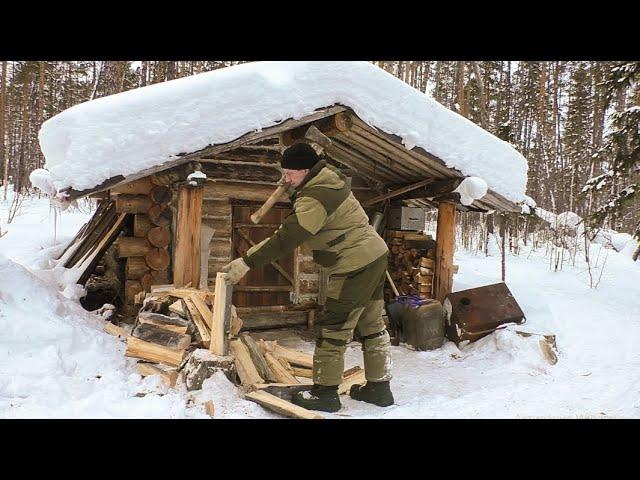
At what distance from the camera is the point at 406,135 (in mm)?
5957

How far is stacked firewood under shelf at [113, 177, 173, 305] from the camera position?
20.6ft

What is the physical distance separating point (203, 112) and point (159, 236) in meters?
2.06

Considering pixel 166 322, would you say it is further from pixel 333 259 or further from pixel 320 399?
pixel 333 259

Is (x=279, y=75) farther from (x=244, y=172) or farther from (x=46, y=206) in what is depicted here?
(x=46, y=206)

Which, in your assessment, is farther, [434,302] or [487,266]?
[487,266]

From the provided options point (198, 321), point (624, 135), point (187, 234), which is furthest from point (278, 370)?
point (624, 135)

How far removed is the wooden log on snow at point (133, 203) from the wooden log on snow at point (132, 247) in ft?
1.36

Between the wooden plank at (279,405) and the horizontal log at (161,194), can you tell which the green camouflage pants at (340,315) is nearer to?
the wooden plank at (279,405)

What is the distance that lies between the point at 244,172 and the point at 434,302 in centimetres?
339

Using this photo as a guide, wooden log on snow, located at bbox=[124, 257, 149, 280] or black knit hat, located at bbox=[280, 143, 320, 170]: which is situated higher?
black knit hat, located at bbox=[280, 143, 320, 170]

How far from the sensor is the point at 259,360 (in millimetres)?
4941

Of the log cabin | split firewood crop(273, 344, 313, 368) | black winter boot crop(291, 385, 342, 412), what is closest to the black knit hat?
the log cabin

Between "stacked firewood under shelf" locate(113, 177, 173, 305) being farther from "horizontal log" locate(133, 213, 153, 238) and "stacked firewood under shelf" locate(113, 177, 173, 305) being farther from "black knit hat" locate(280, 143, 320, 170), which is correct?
"black knit hat" locate(280, 143, 320, 170)

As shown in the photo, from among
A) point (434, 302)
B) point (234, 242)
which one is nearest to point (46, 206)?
point (234, 242)
